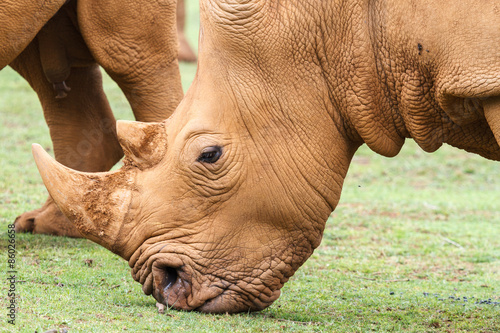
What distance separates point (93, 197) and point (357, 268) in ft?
8.32

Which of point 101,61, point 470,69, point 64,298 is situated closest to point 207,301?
point 64,298

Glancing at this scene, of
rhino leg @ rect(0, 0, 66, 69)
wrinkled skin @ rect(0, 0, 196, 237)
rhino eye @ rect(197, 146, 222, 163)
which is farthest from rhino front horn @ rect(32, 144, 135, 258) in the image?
wrinkled skin @ rect(0, 0, 196, 237)

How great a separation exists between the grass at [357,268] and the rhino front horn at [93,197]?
39 centimetres

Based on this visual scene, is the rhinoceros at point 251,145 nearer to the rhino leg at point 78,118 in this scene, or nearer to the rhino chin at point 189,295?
the rhino chin at point 189,295

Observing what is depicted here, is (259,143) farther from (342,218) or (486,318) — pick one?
(342,218)

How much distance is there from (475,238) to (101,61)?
3.71 meters

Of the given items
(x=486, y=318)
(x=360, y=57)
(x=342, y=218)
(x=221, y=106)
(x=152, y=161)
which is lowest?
(x=342, y=218)

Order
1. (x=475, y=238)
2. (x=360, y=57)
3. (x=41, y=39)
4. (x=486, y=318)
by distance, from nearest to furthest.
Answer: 1. (x=360, y=57)
2. (x=486, y=318)
3. (x=41, y=39)
4. (x=475, y=238)

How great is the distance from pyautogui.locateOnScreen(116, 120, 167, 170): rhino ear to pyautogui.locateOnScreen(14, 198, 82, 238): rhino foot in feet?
7.12

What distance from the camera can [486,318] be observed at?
4.79m

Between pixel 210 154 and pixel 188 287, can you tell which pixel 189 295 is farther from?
pixel 210 154

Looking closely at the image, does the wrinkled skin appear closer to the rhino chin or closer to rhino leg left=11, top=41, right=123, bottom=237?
rhino leg left=11, top=41, right=123, bottom=237

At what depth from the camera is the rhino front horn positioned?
13.9 ft

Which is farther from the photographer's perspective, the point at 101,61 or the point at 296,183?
the point at 101,61
